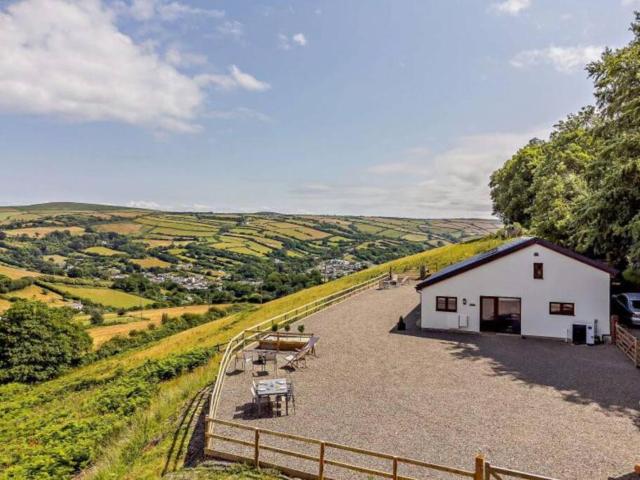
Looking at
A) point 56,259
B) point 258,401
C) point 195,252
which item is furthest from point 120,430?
point 56,259

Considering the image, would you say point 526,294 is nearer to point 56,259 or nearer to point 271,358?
point 271,358

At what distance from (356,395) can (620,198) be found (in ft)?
53.6

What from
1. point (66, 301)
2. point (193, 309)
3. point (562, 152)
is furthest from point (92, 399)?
point (66, 301)

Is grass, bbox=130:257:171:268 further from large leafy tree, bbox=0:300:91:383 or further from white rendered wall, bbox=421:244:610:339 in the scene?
white rendered wall, bbox=421:244:610:339

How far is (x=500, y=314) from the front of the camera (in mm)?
20844

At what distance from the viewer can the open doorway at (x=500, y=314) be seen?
67.3ft

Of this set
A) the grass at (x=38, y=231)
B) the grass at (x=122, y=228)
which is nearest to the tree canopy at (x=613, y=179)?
the grass at (x=122, y=228)

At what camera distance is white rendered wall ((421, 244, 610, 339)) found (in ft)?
62.8

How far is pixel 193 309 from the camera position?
75.2 m

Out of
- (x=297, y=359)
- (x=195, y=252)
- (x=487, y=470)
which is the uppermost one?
(x=195, y=252)

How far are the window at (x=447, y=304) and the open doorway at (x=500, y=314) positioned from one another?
4.37 feet

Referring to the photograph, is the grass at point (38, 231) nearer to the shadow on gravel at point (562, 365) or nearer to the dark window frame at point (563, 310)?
the shadow on gravel at point (562, 365)

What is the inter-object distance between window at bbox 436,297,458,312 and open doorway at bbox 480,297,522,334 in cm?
133

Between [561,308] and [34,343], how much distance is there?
46112 millimetres
